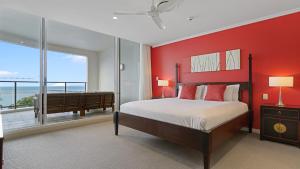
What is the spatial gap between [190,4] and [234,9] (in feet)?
3.03

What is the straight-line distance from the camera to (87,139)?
3.25m

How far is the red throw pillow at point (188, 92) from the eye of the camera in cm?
414

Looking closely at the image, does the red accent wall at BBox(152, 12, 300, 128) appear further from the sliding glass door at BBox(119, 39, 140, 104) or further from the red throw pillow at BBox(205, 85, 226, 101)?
the sliding glass door at BBox(119, 39, 140, 104)

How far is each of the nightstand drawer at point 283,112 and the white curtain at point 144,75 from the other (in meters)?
3.57

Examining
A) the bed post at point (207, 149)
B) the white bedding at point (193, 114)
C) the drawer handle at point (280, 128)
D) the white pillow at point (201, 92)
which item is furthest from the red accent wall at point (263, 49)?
the bed post at point (207, 149)

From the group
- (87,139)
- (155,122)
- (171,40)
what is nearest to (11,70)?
(87,139)

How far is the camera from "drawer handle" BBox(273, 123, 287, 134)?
113 inches

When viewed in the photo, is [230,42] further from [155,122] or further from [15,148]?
[15,148]

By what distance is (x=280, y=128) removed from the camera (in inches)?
114

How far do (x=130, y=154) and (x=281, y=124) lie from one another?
2749 millimetres

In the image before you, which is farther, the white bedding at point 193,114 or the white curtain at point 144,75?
the white curtain at point 144,75

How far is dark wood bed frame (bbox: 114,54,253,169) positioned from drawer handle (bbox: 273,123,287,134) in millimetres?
530

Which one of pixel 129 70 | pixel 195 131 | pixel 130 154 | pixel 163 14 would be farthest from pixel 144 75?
pixel 195 131

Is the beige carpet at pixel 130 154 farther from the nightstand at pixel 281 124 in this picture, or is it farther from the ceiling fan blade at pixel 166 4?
the ceiling fan blade at pixel 166 4
